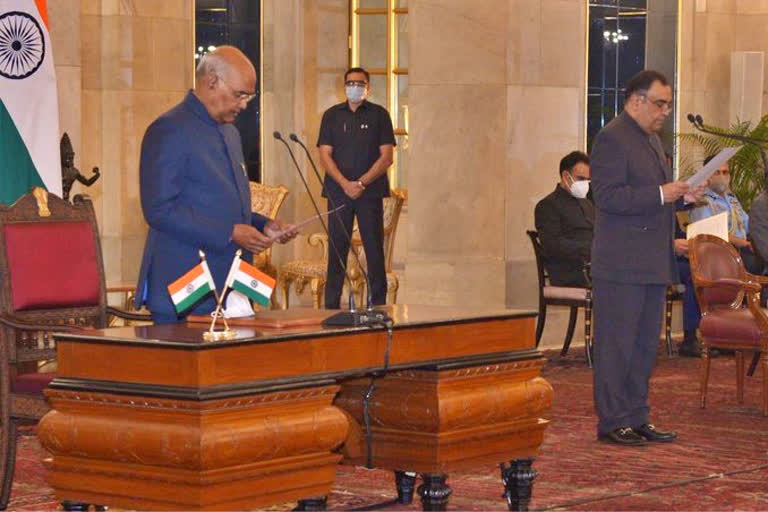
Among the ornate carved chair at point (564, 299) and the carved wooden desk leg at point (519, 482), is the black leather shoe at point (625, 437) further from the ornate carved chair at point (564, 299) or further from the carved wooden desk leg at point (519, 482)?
the ornate carved chair at point (564, 299)

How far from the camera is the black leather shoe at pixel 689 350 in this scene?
11.5m

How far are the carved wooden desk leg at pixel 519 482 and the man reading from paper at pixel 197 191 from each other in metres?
1.13

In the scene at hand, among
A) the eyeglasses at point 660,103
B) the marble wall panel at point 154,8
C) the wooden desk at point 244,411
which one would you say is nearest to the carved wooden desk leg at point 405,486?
the wooden desk at point 244,411

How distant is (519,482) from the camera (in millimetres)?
5629

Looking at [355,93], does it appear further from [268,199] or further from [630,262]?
[630,262]

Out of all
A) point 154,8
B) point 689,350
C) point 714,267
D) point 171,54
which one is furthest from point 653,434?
point 154,8

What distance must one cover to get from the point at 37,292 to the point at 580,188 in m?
5.52

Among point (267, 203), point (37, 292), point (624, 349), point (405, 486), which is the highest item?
point (267, 203)

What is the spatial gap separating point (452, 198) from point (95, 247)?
5475 mm

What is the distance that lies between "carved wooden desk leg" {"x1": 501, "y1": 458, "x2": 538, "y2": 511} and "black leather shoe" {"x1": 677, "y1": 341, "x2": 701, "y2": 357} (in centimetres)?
607

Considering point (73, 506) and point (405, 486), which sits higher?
point (73, 506)

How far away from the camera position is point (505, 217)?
11.7 metres

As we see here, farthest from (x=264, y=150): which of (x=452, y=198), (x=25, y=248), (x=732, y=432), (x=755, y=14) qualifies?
(x=25, y=248)

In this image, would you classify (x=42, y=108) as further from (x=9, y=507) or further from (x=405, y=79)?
(x=405, y=79)
